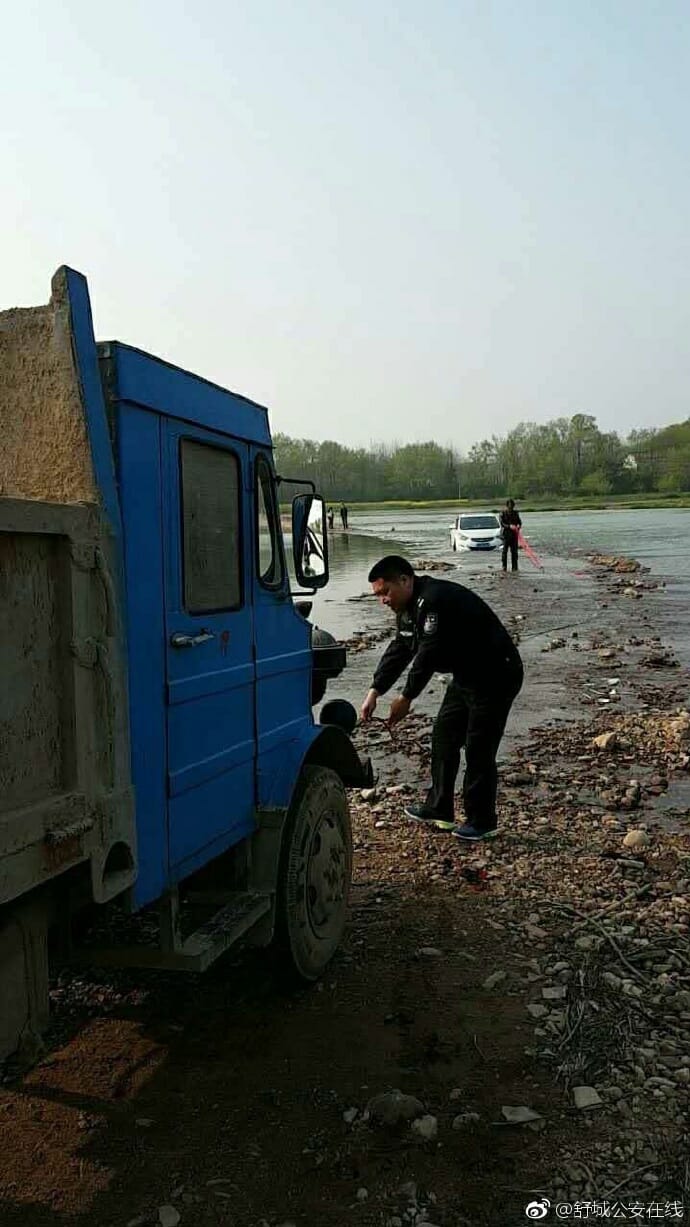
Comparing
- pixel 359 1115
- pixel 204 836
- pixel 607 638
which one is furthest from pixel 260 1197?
pixel 607 638

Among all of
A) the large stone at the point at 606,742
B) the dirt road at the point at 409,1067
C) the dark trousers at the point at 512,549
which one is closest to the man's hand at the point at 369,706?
the dirt road at the point at 409,1067

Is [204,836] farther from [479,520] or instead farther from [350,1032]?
[479,520]

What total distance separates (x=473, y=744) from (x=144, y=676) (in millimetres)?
3466

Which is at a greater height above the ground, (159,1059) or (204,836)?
(204,836)

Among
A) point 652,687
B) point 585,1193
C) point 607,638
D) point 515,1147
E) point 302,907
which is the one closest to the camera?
point 585,1193

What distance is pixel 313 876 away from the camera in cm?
461

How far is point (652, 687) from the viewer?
12.1m

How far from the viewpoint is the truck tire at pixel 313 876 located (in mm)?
4348

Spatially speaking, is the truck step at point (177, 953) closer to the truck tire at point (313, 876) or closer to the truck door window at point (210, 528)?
the truck tire at point (313, 876)

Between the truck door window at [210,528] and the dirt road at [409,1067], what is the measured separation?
1616 millimetres

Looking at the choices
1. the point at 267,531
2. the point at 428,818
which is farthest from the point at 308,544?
the point at 428,818

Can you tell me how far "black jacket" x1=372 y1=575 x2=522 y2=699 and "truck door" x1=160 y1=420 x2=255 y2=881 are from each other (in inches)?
85.4

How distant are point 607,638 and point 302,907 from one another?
1274 cm

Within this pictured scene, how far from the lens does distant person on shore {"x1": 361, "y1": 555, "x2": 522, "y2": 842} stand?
6.21 metres
